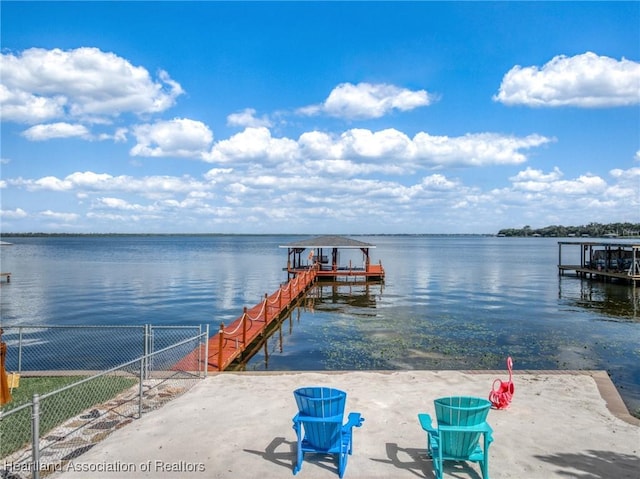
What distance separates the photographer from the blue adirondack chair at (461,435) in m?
6.86

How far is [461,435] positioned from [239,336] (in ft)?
40.8

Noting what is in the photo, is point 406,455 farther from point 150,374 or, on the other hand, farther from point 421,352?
point 421,352

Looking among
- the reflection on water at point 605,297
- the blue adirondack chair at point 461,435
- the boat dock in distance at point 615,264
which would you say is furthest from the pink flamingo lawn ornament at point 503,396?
the boat dock in distance at point 615,264

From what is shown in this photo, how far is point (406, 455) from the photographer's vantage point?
25.2 ft

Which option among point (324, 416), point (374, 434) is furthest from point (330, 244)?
point (324, 416)

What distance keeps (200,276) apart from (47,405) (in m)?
41.5

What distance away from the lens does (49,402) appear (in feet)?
36.2

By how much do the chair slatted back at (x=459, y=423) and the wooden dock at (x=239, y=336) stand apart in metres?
7.58

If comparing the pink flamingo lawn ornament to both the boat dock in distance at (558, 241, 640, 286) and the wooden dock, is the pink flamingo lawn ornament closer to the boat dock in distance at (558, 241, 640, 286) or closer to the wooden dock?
the wooden dock

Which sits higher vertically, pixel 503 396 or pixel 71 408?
pixel 503 396

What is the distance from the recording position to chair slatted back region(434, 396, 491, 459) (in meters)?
6.89

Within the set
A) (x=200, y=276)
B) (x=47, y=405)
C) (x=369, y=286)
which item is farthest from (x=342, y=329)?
(x=200, y=276)

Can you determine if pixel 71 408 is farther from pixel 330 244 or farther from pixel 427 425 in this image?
pixel 330 244

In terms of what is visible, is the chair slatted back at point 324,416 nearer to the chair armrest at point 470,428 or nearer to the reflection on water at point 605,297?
the chair armrest at point 470,428
